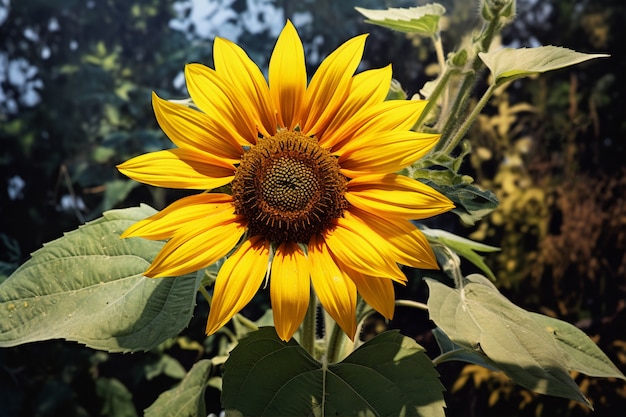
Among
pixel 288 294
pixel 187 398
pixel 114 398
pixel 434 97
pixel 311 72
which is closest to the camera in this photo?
pixel 288 294

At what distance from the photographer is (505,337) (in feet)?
1.74

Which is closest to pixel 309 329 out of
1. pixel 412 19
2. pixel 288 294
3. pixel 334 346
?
pixel 334 346

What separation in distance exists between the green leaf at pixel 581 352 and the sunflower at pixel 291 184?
0.21 meters

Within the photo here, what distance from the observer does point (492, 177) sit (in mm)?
2121

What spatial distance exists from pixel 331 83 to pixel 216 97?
0.34ft

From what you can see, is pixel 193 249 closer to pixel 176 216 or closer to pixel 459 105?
pixel 176 216

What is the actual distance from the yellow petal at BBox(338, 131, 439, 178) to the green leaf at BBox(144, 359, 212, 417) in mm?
354

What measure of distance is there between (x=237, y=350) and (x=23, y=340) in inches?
7.6

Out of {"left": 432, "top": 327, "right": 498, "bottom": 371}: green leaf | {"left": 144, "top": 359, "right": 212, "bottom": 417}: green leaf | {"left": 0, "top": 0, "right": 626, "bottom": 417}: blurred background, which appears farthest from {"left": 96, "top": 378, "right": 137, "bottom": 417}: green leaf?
{"left": 432, "top": 327, "right": 498, "bottom": 371}: green leaf

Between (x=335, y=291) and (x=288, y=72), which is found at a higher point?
(x=288, y=72)

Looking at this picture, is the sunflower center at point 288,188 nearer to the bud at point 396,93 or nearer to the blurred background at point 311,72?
the bud at point 396,93

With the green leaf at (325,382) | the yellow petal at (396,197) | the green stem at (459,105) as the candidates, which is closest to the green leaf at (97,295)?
the green leaf at (325,382)

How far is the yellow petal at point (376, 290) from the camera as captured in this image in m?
0.50

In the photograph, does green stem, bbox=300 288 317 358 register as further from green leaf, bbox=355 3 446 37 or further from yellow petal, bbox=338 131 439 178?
green leaf, bbox=355 3 446 37
